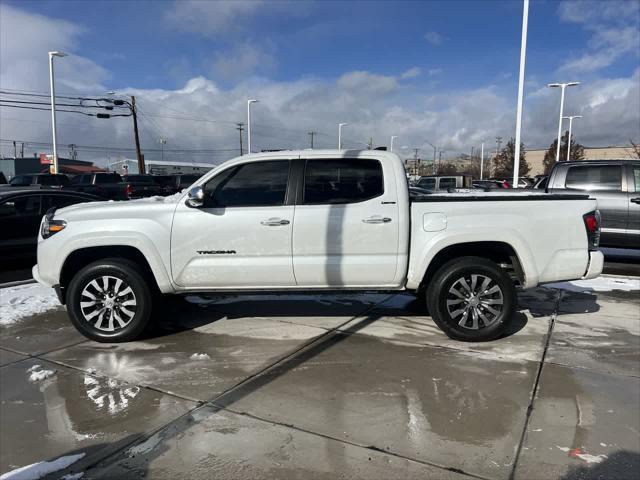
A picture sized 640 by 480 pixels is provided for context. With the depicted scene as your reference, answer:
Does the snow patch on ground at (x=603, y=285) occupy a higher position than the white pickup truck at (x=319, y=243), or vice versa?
the white pickup truck at (x=319, y=243)

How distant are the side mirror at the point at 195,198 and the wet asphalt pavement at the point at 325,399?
1.43m

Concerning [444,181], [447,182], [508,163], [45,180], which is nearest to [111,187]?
[45,180]

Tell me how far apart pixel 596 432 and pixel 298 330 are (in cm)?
300

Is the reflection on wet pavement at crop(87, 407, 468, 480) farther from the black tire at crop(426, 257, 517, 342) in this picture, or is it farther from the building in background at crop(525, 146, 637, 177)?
the building in background at crop(525, 146, 637, 177)

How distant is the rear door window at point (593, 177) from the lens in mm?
9117

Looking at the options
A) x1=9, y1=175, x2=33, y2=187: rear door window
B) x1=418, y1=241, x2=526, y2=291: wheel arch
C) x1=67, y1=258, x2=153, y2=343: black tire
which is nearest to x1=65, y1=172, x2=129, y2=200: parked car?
x1=9, y1=175, x2=33, y2=187: rear door window

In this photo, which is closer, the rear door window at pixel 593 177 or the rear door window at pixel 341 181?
the rear door window at pixel 341 181

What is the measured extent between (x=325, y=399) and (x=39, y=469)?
1921 mm

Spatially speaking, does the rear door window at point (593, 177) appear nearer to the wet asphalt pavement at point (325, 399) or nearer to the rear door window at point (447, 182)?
the wet asphalt pavement at point (325, 399)

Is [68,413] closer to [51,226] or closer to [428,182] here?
[51,226]

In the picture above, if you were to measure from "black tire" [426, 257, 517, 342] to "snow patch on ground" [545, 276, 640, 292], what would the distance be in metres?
2.89

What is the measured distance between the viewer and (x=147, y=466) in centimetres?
300

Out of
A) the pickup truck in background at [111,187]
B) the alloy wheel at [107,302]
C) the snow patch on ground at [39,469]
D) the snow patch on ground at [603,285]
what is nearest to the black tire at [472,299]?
the snow patch on ground at [603,285]

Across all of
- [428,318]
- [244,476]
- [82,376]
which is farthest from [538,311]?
[82,376]
